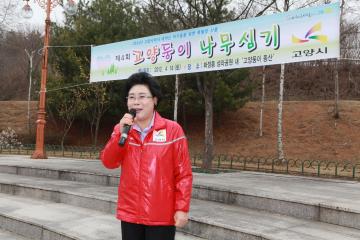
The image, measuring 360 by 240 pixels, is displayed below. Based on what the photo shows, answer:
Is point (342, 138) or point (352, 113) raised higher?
point (352, 113)

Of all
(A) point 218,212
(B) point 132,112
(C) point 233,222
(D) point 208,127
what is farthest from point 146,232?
(D) point 208,127

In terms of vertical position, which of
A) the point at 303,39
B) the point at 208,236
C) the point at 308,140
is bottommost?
the point at 208,236

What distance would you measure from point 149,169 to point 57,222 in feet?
11.1

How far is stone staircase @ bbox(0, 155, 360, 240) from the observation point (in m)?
5.02

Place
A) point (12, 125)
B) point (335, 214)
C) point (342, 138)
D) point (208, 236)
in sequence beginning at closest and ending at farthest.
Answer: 1. point (208, 236)
2. point (335, 214)
3. point (342, 138)
4. point (12, 125)

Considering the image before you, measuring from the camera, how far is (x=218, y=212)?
5875 mm

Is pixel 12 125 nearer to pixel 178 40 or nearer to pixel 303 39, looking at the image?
pixel 178 40

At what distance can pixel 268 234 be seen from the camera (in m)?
4.62

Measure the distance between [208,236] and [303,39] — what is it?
4.38 metres

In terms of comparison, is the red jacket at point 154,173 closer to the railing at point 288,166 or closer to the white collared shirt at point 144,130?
the white collared shirt at point 144,130

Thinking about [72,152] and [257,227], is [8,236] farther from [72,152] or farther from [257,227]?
[72,152]

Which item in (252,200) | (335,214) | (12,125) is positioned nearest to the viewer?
(335,214)

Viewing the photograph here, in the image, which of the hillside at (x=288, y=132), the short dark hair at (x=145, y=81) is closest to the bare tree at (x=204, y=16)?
the short dark hair at (x=145, y=81)

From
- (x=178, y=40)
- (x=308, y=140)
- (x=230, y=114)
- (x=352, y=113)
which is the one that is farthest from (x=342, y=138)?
(x=178, y=40)
